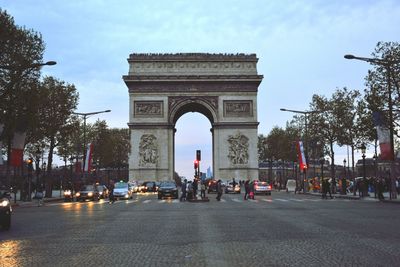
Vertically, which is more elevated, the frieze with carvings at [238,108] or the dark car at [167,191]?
the frieze with carvings at [238,108]

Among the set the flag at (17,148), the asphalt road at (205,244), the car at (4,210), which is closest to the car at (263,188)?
the flag at (17,148)

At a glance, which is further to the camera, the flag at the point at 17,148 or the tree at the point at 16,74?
the flag at the point at 17,148

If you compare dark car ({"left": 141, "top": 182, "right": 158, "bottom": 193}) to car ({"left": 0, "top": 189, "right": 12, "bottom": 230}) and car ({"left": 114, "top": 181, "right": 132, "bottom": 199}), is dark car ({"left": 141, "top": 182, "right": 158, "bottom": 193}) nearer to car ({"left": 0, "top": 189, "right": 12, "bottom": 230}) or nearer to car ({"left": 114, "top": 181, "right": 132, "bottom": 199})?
car ({"left": 114, "top": 181, "right": 132, "bottom": 199})

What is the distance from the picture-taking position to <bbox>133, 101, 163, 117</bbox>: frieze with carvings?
228 feet

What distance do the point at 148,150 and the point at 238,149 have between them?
11.2 m

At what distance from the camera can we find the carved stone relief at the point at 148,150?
225 ft

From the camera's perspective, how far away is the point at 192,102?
70.4m

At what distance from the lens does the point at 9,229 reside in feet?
49.8

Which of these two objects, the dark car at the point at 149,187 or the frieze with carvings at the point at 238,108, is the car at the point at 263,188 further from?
the frieze with carvings at the point at 238,108

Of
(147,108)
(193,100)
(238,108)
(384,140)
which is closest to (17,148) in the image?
(384,140)

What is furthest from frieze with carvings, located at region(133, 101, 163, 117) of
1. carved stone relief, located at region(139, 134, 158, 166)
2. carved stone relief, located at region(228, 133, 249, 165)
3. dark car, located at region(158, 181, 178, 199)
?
dark car, located at region(158, 181, 178, 199)

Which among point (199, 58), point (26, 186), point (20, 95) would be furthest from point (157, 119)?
point (20, 95)

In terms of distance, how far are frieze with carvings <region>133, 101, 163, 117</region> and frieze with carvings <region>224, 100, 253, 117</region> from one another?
8.37 m

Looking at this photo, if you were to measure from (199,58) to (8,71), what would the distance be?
1604 inches
